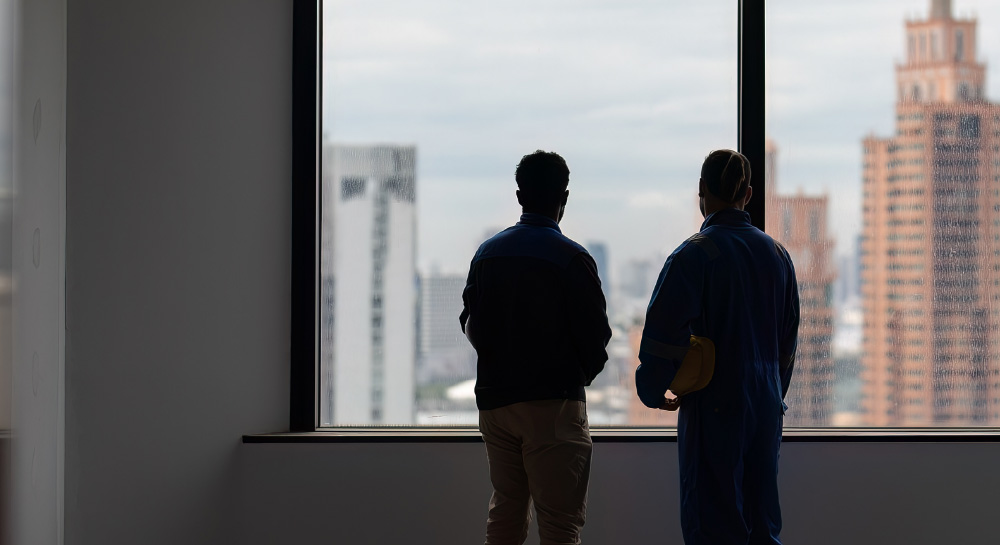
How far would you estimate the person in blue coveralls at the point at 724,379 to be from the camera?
5.86ft

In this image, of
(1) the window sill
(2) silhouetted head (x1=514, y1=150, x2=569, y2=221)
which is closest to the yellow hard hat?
(2) silhouetted head (x1=514, y1=150, x2=569, y2=221)

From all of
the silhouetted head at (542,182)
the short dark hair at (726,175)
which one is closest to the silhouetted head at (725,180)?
the short dark hair at (726,175)

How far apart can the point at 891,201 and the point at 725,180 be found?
103cm

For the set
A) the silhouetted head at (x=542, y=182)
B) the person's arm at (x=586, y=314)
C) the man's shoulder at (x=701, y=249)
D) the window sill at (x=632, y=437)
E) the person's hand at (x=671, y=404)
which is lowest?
the window sill at (x=632, y=437)

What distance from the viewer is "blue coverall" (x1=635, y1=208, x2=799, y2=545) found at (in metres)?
1.79

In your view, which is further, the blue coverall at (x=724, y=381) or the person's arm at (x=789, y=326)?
the person's arm at (x=789, y=326)

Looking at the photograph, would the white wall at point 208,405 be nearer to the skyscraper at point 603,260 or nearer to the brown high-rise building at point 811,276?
the brown high-rise building at point 811,276

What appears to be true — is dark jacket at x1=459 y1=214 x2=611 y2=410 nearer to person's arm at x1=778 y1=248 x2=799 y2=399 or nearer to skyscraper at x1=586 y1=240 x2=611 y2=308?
person's arm at x1=778 y1=248 x2=799 y2=399

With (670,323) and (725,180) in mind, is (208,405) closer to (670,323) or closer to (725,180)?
(670,323)

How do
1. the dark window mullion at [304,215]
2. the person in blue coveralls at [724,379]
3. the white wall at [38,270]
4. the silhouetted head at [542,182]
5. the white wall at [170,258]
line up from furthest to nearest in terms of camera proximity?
the dark window mullion at [304,215] → the white wall at [170,258] → the white wall at [38,270] → the silhouetted head at [542,182] → the person in blue coveralls at [724,379]

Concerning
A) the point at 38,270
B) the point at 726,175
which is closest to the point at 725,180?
the point at 726,175

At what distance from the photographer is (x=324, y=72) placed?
102 inches

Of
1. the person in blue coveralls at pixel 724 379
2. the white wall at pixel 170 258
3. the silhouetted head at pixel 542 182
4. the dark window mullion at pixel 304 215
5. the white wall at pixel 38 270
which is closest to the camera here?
the person in blue coveralls at pixel 724 379

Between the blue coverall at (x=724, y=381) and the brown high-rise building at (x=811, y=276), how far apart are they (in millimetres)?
794
